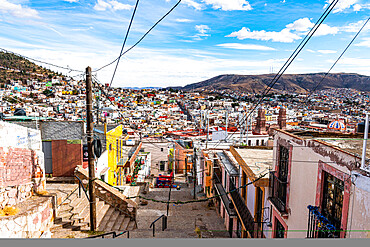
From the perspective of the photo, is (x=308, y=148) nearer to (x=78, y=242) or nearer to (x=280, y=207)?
(x=280, y=207)

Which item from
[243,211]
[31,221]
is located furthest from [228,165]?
[31,221]

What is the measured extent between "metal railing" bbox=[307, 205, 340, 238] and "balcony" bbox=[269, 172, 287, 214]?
2.92 ft

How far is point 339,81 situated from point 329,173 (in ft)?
487

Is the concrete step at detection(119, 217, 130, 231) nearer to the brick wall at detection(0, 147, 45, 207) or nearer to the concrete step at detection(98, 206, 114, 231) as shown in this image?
the concrete step at detection(98, 206, 114, 231)

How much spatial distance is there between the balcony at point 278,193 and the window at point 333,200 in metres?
0.97

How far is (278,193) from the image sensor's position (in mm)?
4676

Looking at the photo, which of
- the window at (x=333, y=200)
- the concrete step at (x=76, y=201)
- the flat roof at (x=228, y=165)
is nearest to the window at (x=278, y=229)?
the window at (x=333, y=200)

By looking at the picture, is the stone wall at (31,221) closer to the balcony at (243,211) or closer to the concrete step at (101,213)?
the concrete step at (101,213)

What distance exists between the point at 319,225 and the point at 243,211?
4.05 m

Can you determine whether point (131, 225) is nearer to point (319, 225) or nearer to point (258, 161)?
point (258, 161)

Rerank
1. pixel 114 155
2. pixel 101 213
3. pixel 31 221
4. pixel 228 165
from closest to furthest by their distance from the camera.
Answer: pixel 31 221
pixel 101 213
pixel 228 165
pixel 114 155

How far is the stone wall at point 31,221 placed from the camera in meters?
3.56

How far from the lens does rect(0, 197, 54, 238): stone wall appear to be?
140 inches

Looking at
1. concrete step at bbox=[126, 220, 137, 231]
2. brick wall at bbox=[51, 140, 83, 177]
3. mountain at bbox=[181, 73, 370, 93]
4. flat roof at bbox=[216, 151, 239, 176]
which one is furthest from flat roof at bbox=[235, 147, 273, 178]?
mountain at bbox=[181, 73, 370, 93]
